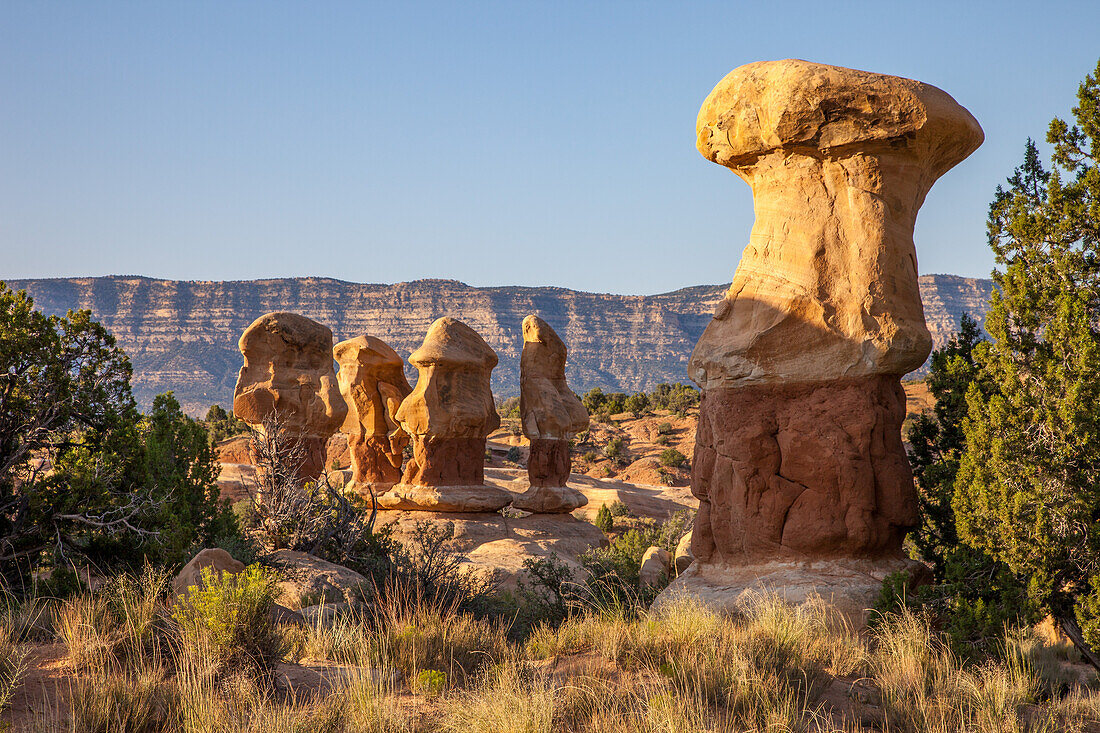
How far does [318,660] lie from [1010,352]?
5781 mm

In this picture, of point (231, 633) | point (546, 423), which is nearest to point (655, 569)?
point (231, 633)

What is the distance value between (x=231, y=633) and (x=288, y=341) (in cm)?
1333

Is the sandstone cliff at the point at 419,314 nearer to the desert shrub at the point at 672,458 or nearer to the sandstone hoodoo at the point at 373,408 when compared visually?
the desert shrub at the point at 672,458

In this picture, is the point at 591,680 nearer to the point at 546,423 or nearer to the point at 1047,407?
the point at 1047,407

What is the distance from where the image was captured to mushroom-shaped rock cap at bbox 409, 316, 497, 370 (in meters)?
19.7

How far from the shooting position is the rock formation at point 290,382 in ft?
58.8

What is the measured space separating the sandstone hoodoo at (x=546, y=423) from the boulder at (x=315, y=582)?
10797 millimetres

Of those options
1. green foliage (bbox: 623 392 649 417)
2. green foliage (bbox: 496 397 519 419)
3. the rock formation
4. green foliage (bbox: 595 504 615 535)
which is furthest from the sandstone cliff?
the rock formation

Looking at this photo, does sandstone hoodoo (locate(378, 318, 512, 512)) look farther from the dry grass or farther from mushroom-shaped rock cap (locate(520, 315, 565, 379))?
the dry grass

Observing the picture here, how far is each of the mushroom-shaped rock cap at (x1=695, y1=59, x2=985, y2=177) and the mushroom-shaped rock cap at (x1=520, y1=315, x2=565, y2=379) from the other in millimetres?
13014

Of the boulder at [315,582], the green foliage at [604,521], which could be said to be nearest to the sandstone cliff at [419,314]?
the green foliage at [604,521]

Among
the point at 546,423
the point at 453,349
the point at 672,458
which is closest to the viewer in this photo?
the point at 453,349

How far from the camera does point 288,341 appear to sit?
1839 centimetres

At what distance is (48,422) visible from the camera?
28.7ft
